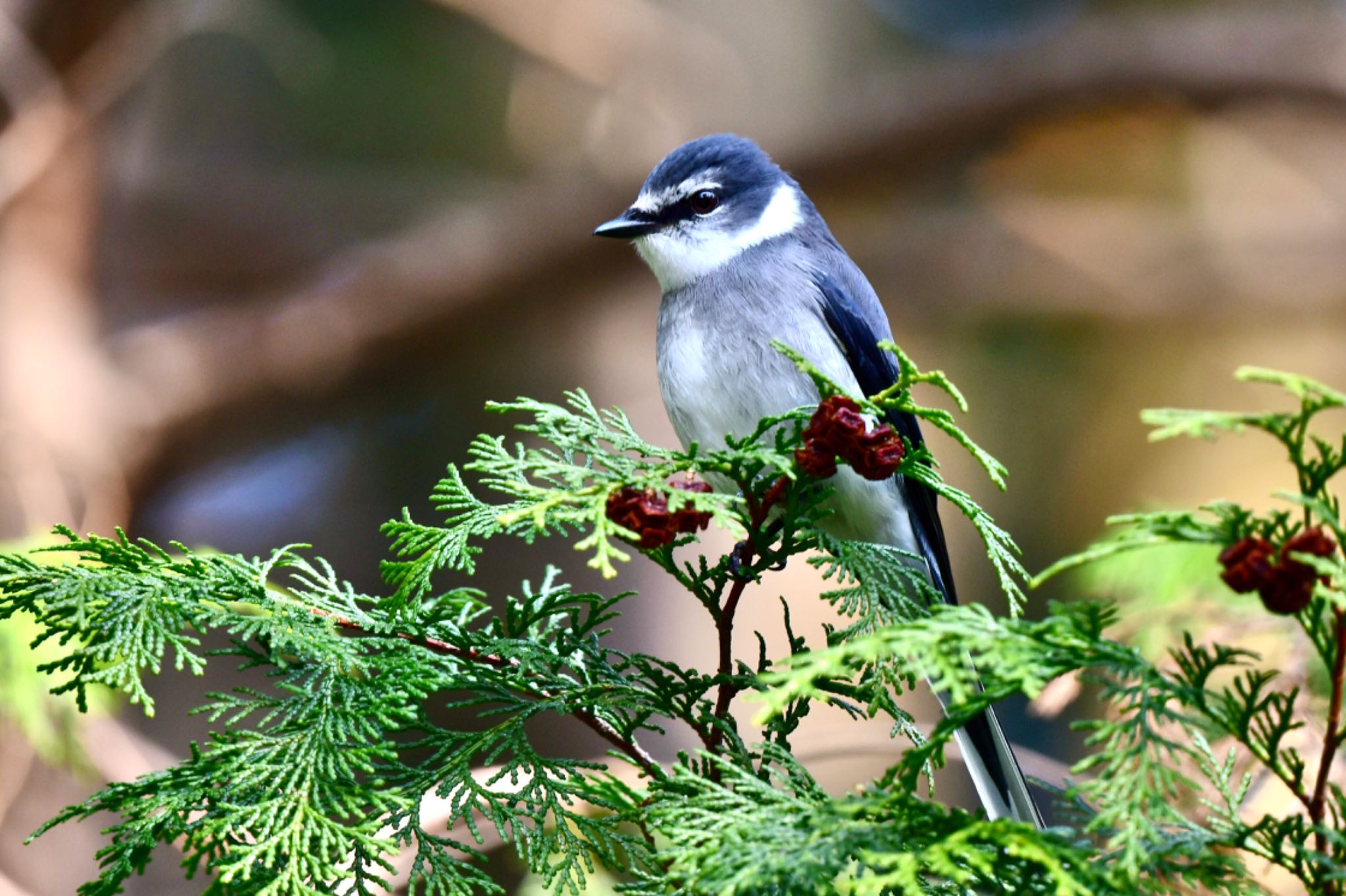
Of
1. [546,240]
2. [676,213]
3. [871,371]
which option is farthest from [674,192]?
[546,240]

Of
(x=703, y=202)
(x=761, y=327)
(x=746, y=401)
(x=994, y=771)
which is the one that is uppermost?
(x=703, y=202)

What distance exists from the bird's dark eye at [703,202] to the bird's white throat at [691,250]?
63 mm

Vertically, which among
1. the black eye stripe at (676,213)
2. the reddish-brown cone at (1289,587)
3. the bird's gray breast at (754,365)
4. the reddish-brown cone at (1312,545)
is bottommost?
the reddish-brown cone at (1289,587)

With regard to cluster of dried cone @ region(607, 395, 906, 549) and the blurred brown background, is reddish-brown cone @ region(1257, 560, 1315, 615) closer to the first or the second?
cluster of dried cone @ region(607, 395, 906, 549)

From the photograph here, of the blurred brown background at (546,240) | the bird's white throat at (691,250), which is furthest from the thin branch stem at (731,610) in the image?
the blurred brown background at (546,240)

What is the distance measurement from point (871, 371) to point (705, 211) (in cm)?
50

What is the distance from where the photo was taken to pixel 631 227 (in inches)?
77.3

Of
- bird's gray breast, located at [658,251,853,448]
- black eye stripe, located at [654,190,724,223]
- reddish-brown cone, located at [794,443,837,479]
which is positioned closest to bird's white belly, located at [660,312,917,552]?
bird's gray breast, located at [658,251,853,448]

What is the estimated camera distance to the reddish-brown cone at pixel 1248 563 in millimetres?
744

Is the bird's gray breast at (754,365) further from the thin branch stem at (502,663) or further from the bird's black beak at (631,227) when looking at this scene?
the thin branch stem at (502,663)

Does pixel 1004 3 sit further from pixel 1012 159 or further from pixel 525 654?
pixel 525 654

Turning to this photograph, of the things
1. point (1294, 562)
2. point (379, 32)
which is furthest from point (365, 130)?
point (1294, 562)

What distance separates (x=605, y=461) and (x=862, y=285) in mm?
1139

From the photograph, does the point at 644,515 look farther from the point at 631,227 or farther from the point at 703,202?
the point at 703,202
